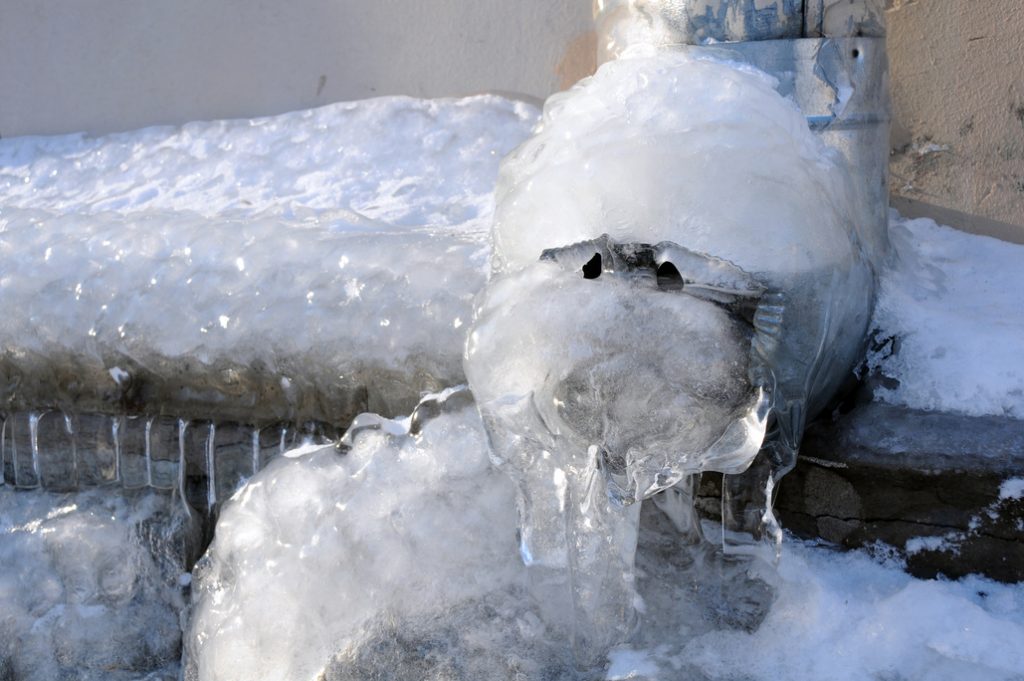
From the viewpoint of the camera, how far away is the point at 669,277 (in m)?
1.37

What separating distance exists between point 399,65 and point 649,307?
200cm

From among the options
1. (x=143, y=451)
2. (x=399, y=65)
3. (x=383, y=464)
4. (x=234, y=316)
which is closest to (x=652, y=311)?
(x=383, y=464)

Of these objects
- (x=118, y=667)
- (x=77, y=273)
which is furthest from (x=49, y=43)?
(x=118, y=667)

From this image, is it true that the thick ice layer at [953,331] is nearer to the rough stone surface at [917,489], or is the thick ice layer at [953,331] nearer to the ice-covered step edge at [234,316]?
the rough stone surface at [917,489]

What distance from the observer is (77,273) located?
234cm

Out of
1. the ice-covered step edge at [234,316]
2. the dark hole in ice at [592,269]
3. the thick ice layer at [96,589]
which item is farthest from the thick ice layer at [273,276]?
the dark hole in ice at [592,269]

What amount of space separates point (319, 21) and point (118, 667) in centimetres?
197

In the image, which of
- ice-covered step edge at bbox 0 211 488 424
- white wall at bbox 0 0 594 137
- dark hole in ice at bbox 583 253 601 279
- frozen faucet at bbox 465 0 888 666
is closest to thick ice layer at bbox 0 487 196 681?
ice-covered step edge at bbox 0 211 488 424

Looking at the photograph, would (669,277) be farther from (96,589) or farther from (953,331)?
(96,589)

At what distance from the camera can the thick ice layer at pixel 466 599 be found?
150cm

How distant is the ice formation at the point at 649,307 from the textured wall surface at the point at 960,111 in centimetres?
95

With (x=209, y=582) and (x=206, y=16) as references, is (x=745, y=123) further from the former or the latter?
(x=206, y=16)

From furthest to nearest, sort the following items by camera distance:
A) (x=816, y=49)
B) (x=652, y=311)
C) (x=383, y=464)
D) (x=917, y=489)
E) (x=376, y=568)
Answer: (x=816, y=49)
(x=383, y=464)
(x=376, y=568)
(x=917, y=489)
(x=652, y=311)

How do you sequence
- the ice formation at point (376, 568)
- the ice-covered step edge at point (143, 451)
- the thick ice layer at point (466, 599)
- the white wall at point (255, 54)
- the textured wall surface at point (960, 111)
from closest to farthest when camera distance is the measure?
1. the thick ice layer at point (466, 599)
2. the ice formation at point (376, 568)
3. the ice-covered step edge at point (143, 451)
4. the textured wall surface at point (960, 111)
5. the white wall at point (255, 54)
